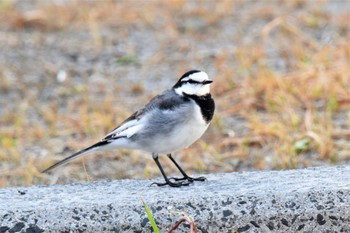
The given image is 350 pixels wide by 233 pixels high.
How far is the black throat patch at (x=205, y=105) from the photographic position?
412cm

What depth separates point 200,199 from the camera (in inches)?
145

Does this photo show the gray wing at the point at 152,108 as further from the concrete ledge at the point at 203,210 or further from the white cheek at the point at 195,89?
the concrete ledge at the point at 203,210

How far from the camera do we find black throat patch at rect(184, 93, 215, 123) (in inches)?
162

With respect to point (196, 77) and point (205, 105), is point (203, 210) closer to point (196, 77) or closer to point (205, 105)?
point (205, 105)

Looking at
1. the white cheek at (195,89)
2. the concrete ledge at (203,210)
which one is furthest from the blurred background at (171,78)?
the concrete ledge at (203,210)

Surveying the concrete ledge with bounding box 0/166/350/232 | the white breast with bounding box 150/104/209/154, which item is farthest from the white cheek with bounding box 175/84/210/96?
the concrete ledge with bounding box 0/166/350/232

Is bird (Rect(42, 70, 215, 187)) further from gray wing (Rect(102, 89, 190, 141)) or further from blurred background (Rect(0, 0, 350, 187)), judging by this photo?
blurred background (Rect(0, 0, 350, 187))

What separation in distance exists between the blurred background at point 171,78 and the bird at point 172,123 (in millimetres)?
862

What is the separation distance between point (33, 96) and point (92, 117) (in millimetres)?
752

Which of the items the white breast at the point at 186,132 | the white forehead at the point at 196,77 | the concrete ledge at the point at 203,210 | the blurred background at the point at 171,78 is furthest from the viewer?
the blurred background at the point at 171,78

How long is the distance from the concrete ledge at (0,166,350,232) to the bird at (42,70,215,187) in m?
0.32

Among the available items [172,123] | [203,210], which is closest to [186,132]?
[172,123]

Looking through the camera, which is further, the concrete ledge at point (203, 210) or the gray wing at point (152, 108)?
the gray wing at point (152, 108)

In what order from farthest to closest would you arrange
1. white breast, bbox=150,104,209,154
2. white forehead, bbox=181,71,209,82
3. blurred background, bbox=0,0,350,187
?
1. blurred background, bbox=0,0,350,187
2. white forehead, bbox=181,71,209,82
3. white breast, bbox=150,104,209,154
